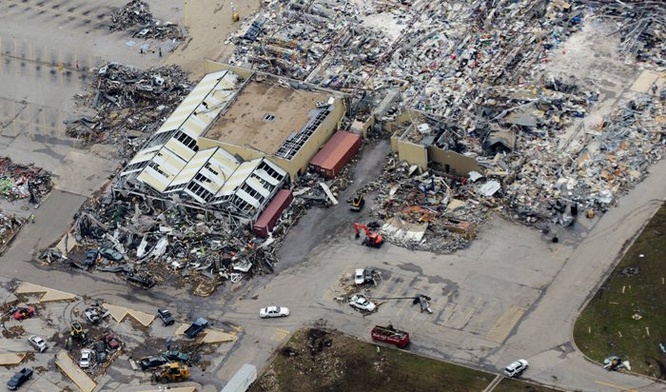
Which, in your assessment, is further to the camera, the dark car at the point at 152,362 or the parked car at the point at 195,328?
the parked car at the point at 195,328

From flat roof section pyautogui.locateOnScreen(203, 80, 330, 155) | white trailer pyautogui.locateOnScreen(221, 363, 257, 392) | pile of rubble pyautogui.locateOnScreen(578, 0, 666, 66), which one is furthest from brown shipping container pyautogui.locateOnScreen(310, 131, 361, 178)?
pile of rubble pyautogui.locateOnScreen(578, 0, 666, 66)

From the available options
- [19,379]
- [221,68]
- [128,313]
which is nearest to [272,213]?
[128,313]

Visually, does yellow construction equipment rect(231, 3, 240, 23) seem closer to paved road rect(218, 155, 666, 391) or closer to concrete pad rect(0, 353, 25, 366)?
paved road rect(218, 155, 666, 391)

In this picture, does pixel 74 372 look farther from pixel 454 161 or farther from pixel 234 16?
pixel 234 16

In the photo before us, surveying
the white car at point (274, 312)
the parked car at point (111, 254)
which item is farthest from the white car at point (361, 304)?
the parked car at point (111, 254)

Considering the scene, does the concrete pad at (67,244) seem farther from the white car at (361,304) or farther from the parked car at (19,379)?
the white car at (361,304)

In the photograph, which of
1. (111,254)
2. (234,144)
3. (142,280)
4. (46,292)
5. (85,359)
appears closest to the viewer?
(85,359)
